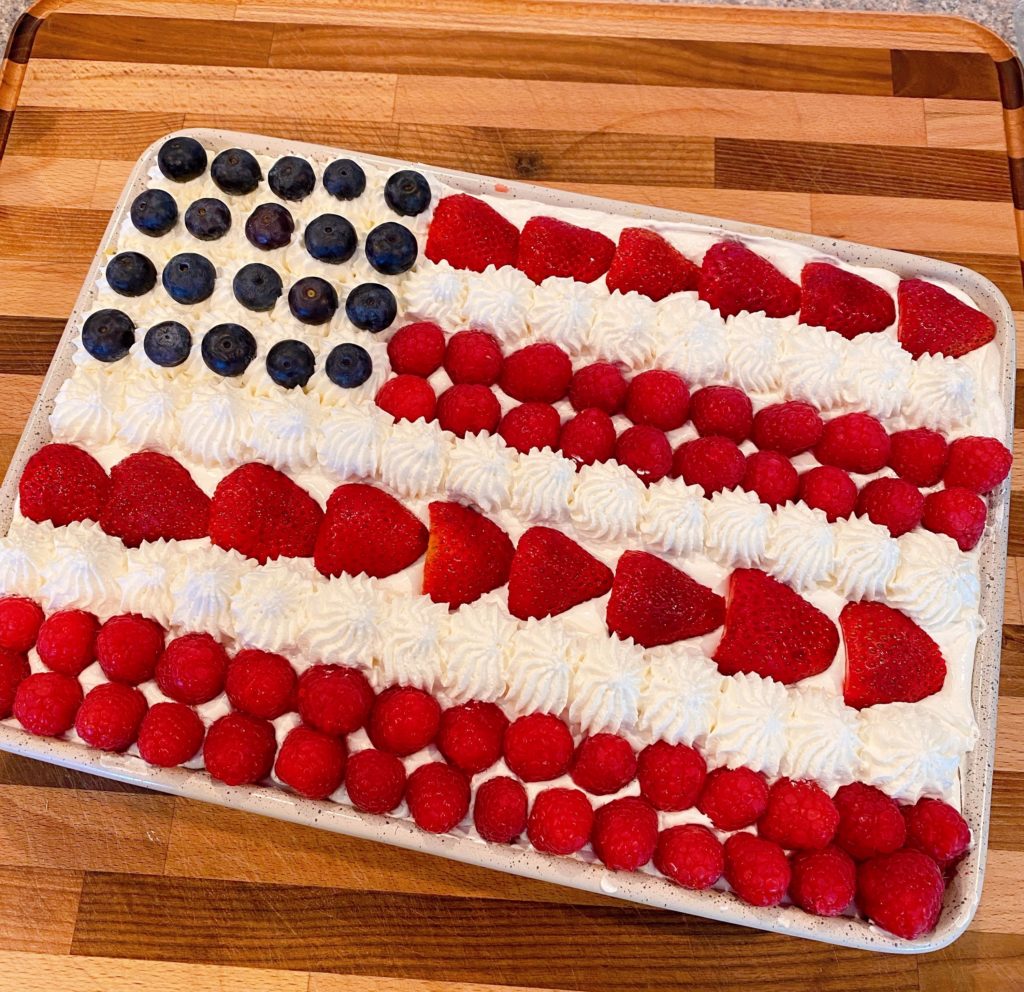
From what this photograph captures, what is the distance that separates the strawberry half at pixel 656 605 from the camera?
1346 millimetres

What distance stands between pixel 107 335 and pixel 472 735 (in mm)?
857

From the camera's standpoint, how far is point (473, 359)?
4.88ft

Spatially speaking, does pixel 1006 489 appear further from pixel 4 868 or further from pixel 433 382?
pixel 4 868

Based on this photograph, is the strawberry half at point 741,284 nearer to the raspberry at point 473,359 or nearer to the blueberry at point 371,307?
the raspberry at point 473,359

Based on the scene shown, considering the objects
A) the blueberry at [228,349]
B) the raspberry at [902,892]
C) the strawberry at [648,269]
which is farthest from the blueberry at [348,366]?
the raspberry at [902,892]

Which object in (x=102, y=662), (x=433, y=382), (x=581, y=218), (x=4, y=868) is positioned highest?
(x=581, y=218)

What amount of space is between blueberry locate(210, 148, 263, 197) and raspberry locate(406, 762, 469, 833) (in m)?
1.02

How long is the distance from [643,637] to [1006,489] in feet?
2.11

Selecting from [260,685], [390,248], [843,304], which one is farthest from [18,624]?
[843,304]

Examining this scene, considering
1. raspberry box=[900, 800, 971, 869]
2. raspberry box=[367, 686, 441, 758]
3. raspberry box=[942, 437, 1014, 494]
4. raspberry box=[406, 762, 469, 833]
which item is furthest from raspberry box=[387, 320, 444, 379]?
raspberry box=[900, 800, 971, 869]

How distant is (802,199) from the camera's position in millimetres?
1862

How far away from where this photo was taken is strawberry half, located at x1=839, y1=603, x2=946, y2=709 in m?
1.33

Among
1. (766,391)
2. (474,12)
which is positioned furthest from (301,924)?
(474,12)

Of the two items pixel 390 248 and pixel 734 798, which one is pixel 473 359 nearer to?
pixel 390 248
